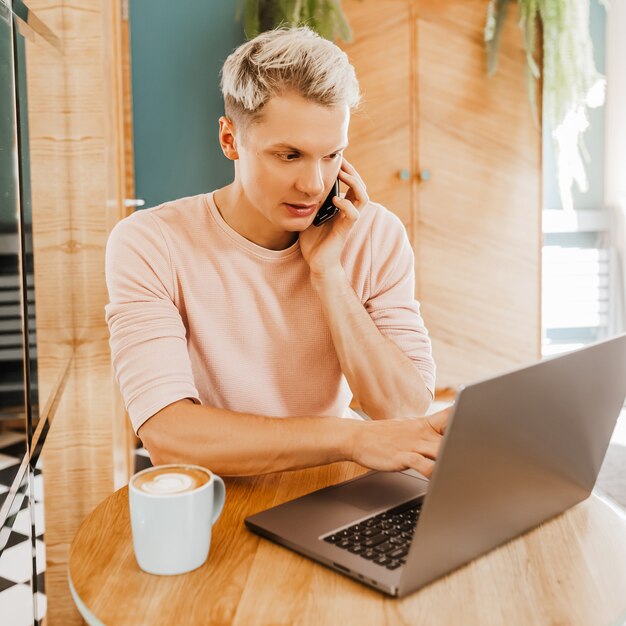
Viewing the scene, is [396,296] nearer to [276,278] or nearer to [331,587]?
[276,278]

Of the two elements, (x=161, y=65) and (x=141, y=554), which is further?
(x=161, y=65)

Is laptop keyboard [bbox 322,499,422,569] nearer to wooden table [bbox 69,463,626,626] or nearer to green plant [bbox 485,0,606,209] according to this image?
wooden table [bbox 69,463,626,626]

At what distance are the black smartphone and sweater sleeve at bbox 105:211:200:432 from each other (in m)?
0.30

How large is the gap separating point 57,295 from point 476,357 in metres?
2.33

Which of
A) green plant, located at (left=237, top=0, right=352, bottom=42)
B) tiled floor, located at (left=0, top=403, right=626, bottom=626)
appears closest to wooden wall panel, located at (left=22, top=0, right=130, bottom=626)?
tiled floor, located at (left=0, top=403, right=626, bottom=626)

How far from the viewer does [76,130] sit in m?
1.82

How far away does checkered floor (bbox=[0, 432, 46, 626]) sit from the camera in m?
0.99

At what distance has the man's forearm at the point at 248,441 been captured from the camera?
3.37 feet

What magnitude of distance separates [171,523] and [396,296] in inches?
32.3

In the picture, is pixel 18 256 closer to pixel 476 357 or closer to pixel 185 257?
pixel 185 257

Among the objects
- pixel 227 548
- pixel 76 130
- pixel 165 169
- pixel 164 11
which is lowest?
pixel 165 169

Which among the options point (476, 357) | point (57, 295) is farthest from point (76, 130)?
point (476, 357)

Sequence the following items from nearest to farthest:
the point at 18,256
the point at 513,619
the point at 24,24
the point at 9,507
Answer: the point at 513,619, the point at 9,507, the point at 18,256, the point at 24,24

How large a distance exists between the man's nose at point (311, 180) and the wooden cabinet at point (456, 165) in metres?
2.06
